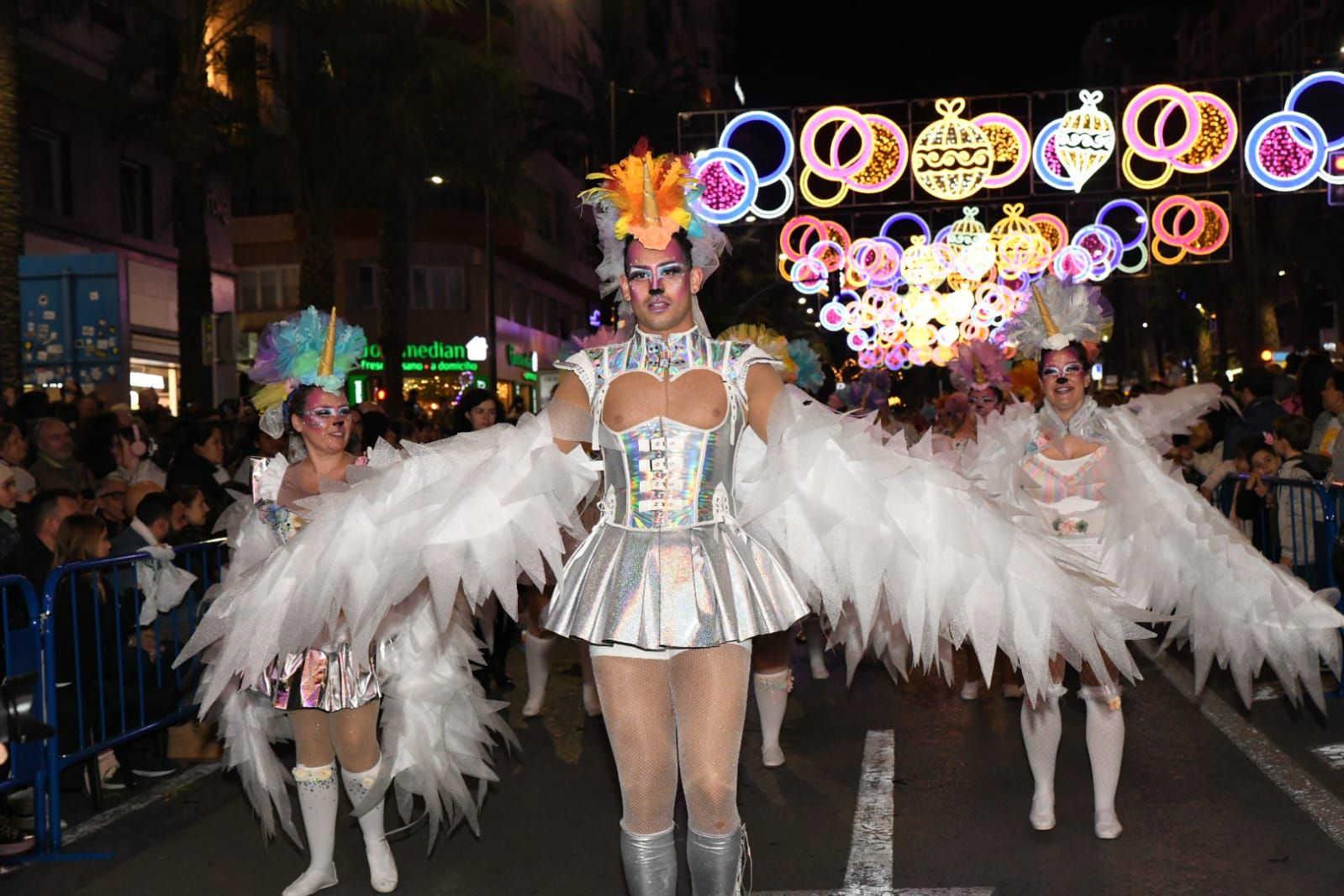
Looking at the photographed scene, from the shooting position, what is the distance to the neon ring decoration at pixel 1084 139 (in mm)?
16406

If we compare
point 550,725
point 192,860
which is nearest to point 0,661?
point 192,860

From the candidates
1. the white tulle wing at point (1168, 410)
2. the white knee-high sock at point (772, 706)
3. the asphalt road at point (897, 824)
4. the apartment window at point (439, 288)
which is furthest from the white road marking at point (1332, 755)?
the apartment window at point (439, 288)

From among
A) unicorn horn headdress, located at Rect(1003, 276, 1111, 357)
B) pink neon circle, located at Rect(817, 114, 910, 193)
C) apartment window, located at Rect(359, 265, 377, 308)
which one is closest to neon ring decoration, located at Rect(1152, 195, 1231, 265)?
pink neon circle, located at Rect(817, 114, 910, 193)

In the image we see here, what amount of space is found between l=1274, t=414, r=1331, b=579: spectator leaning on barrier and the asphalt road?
59.5 inches

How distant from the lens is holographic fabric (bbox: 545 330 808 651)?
157 inches

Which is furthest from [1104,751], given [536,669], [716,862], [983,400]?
[983,400]

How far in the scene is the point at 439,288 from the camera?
149 feet

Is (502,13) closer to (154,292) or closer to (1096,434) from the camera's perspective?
(154,292)

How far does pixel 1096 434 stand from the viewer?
617 centimetres

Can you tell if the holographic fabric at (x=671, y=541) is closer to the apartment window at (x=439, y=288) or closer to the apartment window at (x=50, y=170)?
the apartment window at (x=50, y=170)

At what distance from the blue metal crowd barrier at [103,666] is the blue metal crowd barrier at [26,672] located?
38 mm

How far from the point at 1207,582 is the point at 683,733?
2564 millimetres

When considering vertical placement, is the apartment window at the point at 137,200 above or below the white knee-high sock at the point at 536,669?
above

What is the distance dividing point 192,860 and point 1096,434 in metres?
4.23
